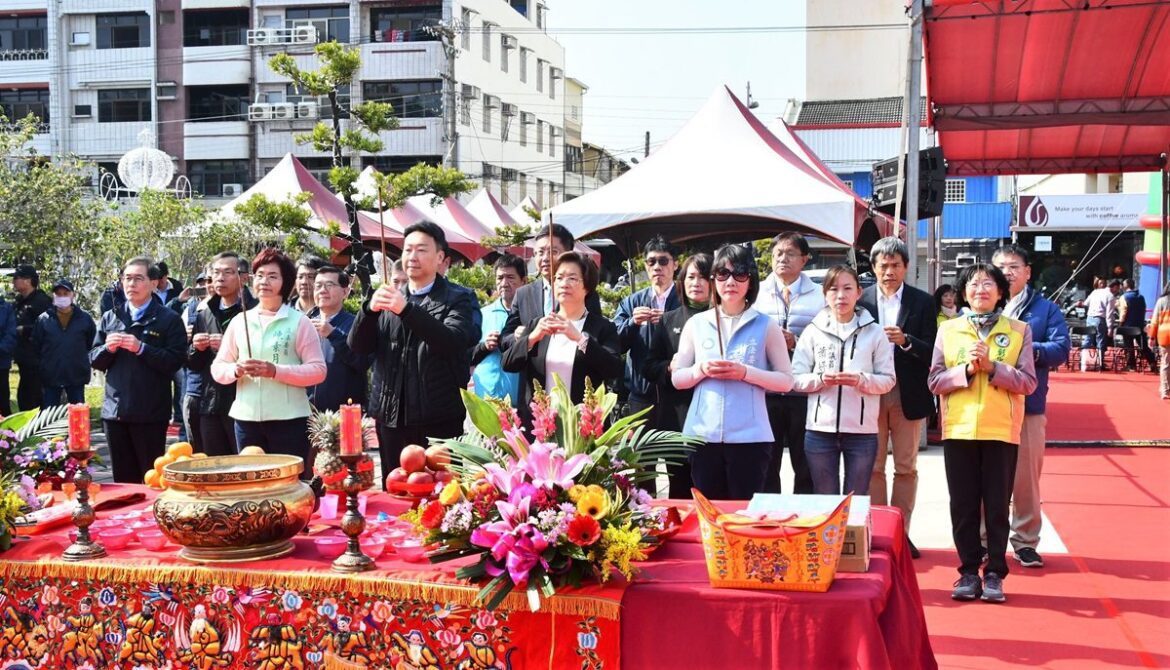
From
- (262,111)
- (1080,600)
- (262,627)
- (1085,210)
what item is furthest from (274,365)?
(262,111)

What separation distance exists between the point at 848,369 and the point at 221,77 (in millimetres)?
30897

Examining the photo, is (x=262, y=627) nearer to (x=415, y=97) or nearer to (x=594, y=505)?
(x=594, y=505)

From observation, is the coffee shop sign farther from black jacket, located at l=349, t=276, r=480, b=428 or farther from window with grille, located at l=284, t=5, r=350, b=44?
black jacket, located at l=349, t=276, r=480, b=428

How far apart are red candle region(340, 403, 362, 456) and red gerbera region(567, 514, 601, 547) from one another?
663 millimetres

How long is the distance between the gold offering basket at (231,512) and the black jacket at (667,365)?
202 centimetres

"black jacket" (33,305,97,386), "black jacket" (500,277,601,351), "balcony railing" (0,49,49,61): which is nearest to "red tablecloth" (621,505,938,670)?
"black jacket" (500,277,601,351)

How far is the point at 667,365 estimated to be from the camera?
14.6 feet

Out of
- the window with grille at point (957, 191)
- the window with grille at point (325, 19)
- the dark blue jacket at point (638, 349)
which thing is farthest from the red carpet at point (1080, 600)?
the window with grille at point (325, 19)

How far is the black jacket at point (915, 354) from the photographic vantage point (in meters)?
4.82

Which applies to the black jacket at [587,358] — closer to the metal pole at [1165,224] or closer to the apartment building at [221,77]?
the metal pole at [1165,224]

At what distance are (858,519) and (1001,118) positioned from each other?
7972 millimetres

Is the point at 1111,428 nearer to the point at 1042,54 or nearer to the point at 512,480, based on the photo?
the point at 1042,54

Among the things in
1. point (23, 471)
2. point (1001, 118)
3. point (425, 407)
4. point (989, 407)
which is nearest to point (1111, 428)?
point (1001, 118)

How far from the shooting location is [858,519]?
2541mm
